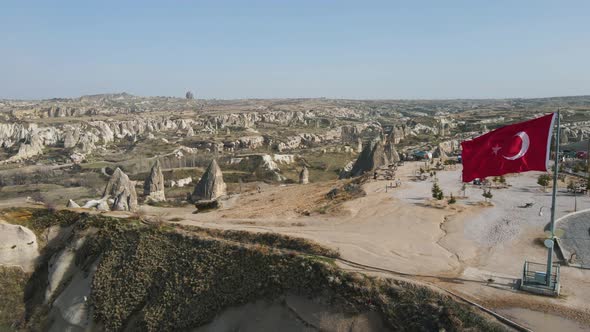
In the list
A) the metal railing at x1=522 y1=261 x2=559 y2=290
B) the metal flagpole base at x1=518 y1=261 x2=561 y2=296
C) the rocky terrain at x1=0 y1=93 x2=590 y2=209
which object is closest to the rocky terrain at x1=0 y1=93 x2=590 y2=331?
the metal flagpole base at x1=518 y1=261 x2=561 y2=296

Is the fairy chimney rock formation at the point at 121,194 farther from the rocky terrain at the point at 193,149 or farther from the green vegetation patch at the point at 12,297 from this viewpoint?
the green vegetation patch at the point at 12,297

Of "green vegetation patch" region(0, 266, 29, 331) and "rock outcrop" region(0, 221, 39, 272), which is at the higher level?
"rock outcrop" region(0, 221, 39, 272)

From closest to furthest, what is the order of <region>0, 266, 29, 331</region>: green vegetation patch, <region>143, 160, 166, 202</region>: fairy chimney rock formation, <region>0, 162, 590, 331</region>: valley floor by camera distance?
1. <region>0, 162, 590, 331</region>: valley floor
2. <region>0, 266, 29, 331</region>: green vegetation patch
3. <region>143, 160, 166, 202</region>: fairy chimney rock formation

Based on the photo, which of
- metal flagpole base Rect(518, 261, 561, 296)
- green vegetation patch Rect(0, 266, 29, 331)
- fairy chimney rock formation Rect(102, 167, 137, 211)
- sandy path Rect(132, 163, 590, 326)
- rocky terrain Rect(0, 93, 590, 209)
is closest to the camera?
metal flagpole base Rect(518, 261, 561, 296)

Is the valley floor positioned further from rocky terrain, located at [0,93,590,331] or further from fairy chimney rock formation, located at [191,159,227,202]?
fairy chimney rock formation, located at [191,159,227,202]

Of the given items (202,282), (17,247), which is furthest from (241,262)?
(17,247)

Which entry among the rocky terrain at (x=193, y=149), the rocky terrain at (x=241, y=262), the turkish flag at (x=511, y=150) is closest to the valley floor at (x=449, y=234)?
the rocky terrain at (x=241, y=262)
